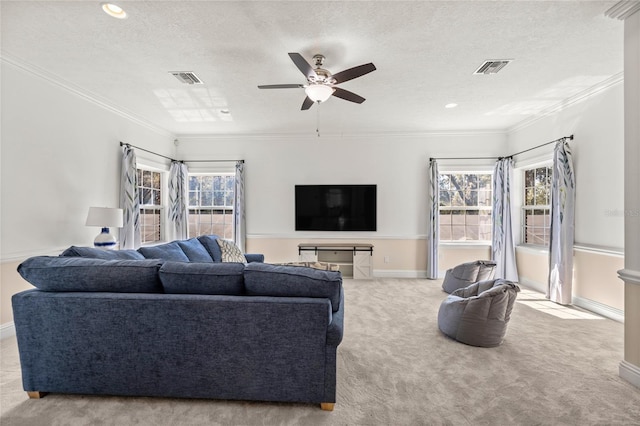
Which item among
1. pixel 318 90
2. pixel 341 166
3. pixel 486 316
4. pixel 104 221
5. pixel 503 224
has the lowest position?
pixel 486 316

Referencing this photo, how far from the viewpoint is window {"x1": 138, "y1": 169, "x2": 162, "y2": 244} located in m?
5.25

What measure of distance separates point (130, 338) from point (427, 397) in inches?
76.7

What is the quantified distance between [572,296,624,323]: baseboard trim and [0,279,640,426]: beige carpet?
358 mm

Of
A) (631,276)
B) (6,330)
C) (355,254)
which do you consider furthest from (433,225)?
(6,330)

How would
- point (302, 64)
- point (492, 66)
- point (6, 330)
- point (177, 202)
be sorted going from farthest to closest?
point (177, 202) < point (492, 66) < point (6, 330) < point (302, 64)

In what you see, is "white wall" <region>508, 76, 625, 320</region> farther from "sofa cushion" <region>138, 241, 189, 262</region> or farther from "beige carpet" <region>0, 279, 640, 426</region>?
"sofa cushion" <region>138, 241, 189, 262</region>

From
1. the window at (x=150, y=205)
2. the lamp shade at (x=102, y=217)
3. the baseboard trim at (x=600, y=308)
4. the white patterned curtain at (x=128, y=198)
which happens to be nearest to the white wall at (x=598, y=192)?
the baseboard trim at (x=600, y=308)

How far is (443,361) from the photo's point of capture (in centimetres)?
246

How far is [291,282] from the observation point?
6.12 feet

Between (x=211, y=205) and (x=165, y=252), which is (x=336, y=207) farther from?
(x=165, y=252)

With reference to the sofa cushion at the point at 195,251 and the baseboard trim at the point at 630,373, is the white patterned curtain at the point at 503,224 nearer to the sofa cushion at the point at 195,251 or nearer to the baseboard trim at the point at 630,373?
the baseboard trim at the point at 630,373

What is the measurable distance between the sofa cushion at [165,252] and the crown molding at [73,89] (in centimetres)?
221

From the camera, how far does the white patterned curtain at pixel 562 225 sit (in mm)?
3957

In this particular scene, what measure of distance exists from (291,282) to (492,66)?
10.1 feet
